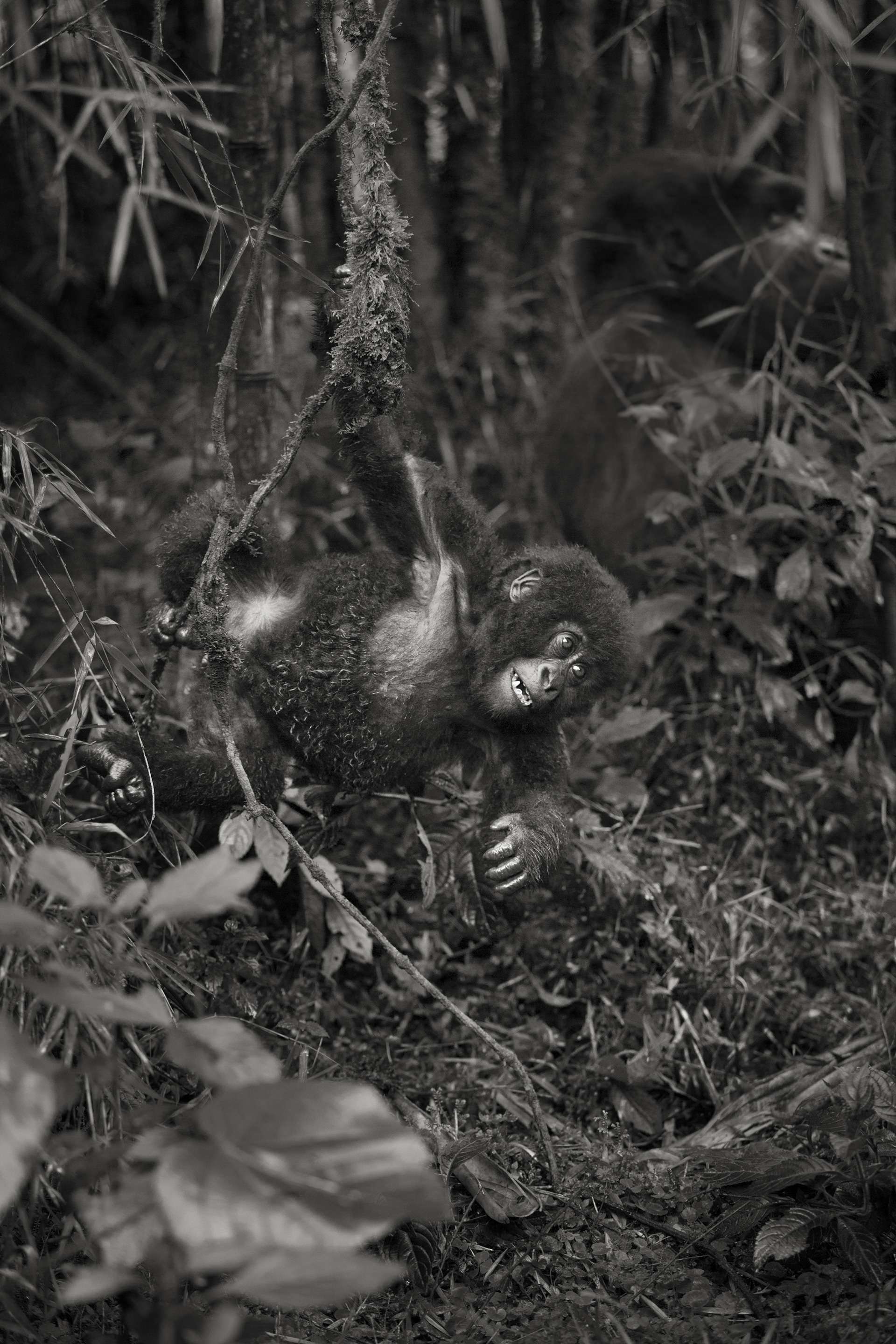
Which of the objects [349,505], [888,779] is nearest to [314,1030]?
[888,779]

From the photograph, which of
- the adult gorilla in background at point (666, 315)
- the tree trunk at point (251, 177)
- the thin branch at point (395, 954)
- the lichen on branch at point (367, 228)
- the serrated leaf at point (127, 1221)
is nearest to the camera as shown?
the serrated leaf at point (127, 1221)

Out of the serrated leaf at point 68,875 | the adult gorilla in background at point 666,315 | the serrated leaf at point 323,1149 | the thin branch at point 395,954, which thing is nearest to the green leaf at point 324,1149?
the serrated leaf at point 323,1149

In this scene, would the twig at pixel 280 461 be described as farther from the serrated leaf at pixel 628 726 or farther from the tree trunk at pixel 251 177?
the serrated leaf at pixel 628 726

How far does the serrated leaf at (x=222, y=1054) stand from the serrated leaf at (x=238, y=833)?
1022mm

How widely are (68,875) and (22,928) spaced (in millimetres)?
80

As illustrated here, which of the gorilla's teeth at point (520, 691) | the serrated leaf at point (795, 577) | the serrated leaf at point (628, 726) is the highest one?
the gorilla's teeth at point (520, 691)

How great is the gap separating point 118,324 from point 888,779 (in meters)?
4.13

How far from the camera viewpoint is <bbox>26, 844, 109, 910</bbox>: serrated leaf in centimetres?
150

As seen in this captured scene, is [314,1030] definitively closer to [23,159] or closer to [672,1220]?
[672,1220]

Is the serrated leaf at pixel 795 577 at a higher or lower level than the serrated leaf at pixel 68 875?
lower

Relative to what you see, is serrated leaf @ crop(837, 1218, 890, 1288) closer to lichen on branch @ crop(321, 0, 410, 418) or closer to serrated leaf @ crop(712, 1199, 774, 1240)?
serrated leaf @ crop(712, 1199, 774, 1240)

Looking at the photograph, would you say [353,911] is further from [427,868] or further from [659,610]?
[659,610]

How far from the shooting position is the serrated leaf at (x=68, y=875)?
150 centimetres

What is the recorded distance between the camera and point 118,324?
5.86 m
